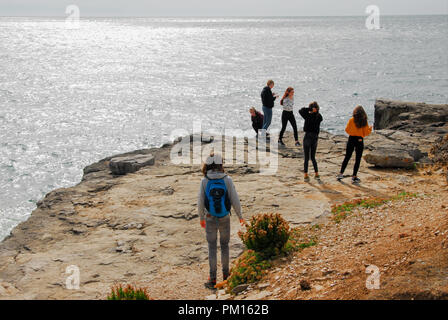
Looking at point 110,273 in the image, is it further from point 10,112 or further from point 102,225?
point 10,112

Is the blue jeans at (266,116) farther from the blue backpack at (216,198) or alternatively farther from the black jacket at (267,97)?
the blue backpack at (216,198)

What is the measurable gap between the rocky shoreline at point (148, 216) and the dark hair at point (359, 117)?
1.66 metres

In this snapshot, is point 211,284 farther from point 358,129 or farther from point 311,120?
point 358,129

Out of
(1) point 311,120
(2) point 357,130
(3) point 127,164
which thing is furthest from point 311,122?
(3) point 127,164

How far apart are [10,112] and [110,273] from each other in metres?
29.2

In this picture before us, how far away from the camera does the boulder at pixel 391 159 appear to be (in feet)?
40.3

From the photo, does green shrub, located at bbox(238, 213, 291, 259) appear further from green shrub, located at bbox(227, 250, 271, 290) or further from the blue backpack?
the blue backpack

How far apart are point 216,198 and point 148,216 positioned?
13.3 ft

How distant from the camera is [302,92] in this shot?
133ft

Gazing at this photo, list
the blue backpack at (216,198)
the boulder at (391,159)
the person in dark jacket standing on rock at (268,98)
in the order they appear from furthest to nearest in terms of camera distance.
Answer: the person in dark jacket standing on rock at (268,98) < the boulder at (391,159) < the blue backpack at (216,198)

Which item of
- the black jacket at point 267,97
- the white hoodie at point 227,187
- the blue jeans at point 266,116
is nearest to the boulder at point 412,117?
the blue jeans at point 266,116

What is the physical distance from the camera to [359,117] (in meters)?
10.4

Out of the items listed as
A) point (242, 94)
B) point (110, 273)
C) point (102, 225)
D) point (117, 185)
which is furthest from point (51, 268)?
point (242, 94)
